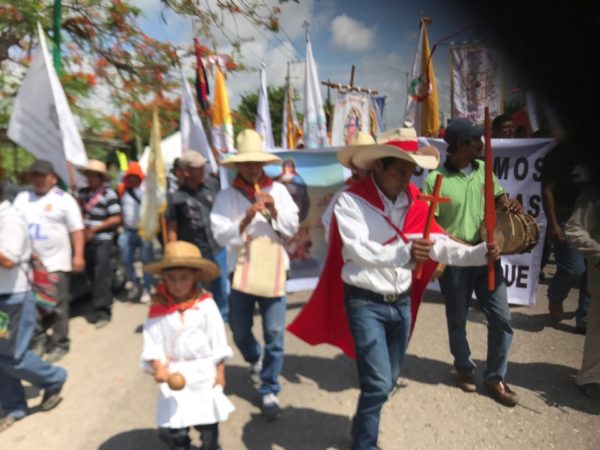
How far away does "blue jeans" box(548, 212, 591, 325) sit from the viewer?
4137 mm

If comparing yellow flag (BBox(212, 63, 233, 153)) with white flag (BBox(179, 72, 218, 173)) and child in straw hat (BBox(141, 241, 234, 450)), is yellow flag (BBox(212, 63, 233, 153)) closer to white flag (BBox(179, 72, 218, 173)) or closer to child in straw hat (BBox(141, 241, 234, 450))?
white flag (BBox(179, 72, 218, 173))

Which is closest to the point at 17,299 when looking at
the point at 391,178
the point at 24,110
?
the point at 24,110

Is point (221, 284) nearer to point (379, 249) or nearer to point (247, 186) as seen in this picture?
point (247, 186)

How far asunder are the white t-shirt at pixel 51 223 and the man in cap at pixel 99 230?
1.01 metres

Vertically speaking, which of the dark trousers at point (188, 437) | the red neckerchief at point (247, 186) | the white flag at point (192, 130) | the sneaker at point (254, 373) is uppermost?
the white flag at point (192, 130)

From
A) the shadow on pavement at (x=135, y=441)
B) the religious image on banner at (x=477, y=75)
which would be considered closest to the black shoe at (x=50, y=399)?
the shadow on pavement at (x=135, y=441)

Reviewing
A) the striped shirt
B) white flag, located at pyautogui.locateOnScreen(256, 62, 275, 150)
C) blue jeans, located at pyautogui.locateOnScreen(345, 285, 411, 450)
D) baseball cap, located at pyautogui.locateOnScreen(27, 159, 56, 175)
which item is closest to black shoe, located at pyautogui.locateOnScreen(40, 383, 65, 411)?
baseball cap, located at pyautogui.locateOnScreen(27, 159, 56, 175)

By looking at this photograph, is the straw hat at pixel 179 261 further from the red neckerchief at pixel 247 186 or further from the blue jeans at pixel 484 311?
the blue jeans at pixel 484 311

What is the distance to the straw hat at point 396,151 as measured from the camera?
2166mm

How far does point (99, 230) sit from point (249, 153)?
295cm

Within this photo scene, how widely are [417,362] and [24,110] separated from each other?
3996mm

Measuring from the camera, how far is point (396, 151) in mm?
2154

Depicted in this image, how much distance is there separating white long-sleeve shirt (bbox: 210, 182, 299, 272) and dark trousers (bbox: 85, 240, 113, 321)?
8.86 ft

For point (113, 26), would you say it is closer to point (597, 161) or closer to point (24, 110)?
point (24, 110)
